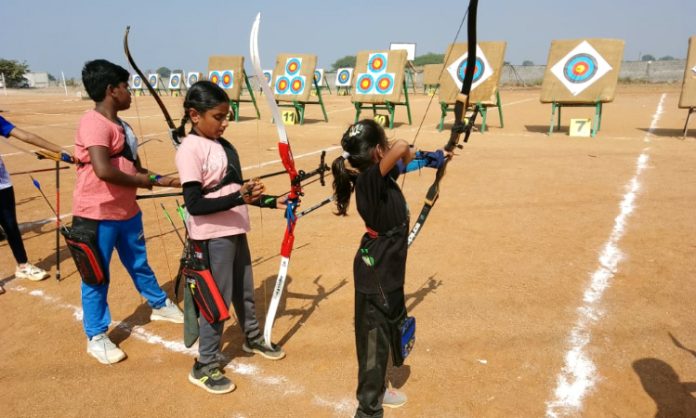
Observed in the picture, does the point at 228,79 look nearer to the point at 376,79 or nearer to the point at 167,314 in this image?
the point at 376,79

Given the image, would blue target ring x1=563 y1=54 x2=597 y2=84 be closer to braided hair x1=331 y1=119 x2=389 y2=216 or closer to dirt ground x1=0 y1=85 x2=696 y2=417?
dirt ground x1=0 y1=85 x2=696 y2=417

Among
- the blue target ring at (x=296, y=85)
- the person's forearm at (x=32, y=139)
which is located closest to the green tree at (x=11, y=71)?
the blue target ring at (x=296, y=85)

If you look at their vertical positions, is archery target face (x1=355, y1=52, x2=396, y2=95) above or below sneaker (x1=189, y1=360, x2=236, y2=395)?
above

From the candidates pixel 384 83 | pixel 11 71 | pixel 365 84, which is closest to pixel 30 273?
pixel 365 84

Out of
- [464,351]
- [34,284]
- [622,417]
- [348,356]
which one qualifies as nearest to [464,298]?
[464,351]

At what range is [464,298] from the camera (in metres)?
3.35

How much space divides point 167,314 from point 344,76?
30586 mm

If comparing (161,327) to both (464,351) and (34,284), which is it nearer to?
(34,284)

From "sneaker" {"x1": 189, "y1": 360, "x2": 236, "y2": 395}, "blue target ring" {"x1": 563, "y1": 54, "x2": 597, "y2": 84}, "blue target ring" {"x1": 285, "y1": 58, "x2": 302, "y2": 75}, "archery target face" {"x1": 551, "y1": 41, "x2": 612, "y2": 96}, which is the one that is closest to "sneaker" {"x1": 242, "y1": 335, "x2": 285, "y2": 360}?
"sneaker" {"x1": 189, "y1": 360, "x2": 236, "y2": 395}

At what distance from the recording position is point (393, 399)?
2.29 m

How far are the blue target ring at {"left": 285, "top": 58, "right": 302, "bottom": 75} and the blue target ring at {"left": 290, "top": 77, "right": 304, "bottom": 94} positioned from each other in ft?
1.02

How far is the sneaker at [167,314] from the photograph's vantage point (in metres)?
3.14

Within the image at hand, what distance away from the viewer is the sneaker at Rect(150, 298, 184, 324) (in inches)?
124

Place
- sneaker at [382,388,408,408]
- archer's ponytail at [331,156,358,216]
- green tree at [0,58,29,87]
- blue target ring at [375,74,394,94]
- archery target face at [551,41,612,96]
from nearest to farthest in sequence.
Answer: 1. archer's ponytail at [331,156,358,216]
2. sneaker at [382,388,408,408]
3. archery target face at [551,41,612,96]
4. blue target ring at [375,74,394,94]
5. green tree at [0,58,29,87]
